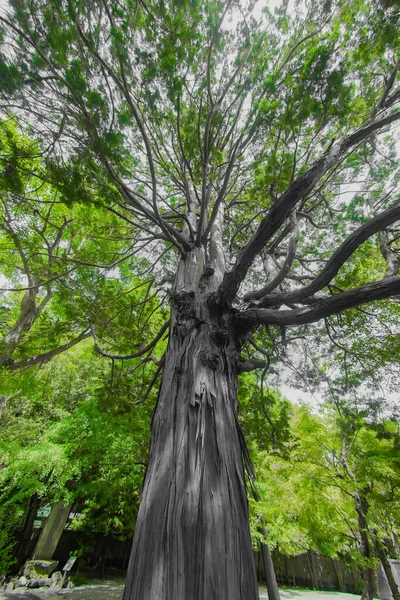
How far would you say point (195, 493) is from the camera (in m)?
1.26

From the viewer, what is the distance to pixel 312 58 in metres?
2.55

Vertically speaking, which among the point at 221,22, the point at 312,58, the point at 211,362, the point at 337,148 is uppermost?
the point at 221,22

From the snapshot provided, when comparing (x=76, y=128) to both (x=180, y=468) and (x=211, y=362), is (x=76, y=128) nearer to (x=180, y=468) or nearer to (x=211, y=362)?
(x=211, y=362)

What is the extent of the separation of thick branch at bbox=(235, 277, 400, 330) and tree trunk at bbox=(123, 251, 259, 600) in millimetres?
285

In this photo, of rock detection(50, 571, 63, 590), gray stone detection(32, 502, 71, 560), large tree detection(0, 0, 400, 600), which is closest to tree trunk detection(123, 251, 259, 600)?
large tree detection(0, 0, 400, 600)

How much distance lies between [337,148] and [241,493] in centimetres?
243

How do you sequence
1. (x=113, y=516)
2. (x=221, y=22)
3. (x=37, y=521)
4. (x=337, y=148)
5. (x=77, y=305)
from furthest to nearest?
(x=37, y=521) < (x=113, y=516) < (x=77, y=305) < (x=221, y=22) < (x=337, y=148)

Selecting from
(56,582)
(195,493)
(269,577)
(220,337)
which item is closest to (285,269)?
(220,337)

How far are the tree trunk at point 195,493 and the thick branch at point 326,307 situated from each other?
0.29m

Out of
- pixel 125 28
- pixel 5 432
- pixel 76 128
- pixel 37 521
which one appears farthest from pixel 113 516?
pixel 125 28

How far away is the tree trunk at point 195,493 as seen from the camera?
108cm

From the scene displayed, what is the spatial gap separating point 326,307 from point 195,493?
1313 mm

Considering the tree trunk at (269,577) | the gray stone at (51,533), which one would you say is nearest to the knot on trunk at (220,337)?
the tree trunk at (269,577)

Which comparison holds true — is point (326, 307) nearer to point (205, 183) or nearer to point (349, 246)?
point (349, 246)
